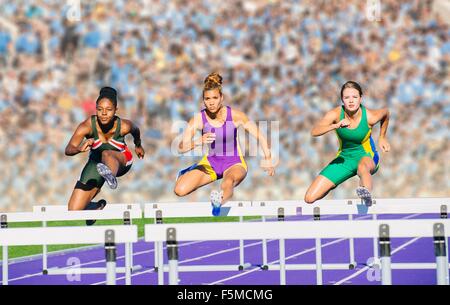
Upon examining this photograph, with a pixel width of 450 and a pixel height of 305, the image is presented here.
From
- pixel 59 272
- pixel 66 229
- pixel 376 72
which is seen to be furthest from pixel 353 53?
pixel 66 229

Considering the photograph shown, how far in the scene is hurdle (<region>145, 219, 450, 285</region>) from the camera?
5.67 meters

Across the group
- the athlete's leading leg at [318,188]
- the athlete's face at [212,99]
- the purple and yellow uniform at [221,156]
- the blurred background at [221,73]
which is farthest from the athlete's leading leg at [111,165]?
the blurred background at [221,73]

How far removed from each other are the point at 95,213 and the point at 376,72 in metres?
11.9

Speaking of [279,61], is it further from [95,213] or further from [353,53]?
[95,213]

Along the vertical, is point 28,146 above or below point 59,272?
above

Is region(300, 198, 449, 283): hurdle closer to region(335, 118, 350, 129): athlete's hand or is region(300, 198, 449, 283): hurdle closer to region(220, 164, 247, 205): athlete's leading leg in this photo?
region(335, 118, 350, 129): athlete's hand

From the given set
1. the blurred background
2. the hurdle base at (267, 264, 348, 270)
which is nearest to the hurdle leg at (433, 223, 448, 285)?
the hurdle base at (267, 264, 348, 270)

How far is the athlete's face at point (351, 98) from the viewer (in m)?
8.58

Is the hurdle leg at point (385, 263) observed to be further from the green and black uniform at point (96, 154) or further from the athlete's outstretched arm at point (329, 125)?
the green and black uniform at point (96, 154)

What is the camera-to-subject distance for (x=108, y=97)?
352 inches

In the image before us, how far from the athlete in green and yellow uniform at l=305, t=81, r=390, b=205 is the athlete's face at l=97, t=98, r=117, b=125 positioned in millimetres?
1956

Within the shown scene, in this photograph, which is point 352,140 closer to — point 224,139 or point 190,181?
point 224,139

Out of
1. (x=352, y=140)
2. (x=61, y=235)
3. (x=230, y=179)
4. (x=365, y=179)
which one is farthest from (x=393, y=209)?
(x=61, y=235)

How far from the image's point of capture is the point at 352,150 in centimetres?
885
